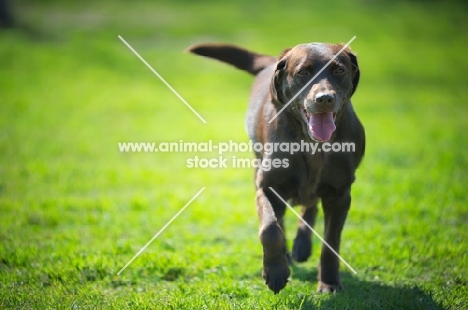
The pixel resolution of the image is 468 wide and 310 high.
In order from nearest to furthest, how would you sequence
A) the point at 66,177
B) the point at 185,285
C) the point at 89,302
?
the point at 89,302, the point at 185,285, the point at 66,177

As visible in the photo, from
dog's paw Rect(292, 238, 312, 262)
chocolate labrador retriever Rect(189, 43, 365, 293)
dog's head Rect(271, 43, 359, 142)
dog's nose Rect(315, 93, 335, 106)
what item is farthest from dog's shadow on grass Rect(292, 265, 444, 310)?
dog's nose Rect(315, 93, 335, 106)

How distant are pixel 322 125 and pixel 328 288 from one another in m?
1.27

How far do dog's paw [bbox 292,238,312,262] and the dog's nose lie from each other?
5.40 ft

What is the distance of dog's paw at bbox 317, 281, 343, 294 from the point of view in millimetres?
4957

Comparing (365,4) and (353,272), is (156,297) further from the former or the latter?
(365,4)

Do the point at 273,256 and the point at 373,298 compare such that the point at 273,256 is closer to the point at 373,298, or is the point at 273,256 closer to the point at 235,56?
the point at 373,298

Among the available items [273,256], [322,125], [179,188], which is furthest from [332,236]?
[179,188]

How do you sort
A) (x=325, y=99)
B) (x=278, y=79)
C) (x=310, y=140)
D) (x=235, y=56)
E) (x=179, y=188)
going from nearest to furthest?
(x=325, y=99) < (x=310, y=140) < (x=278, y=79) < (x=235, y=56) < (x=179, y=188)

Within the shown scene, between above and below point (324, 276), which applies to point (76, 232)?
below

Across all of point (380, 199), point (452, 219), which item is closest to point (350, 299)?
point (452, 219)

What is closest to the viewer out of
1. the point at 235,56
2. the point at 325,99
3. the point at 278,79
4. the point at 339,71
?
the point at 325,99

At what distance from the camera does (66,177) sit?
8422 millimetres

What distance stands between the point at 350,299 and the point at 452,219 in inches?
104

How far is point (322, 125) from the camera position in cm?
459
